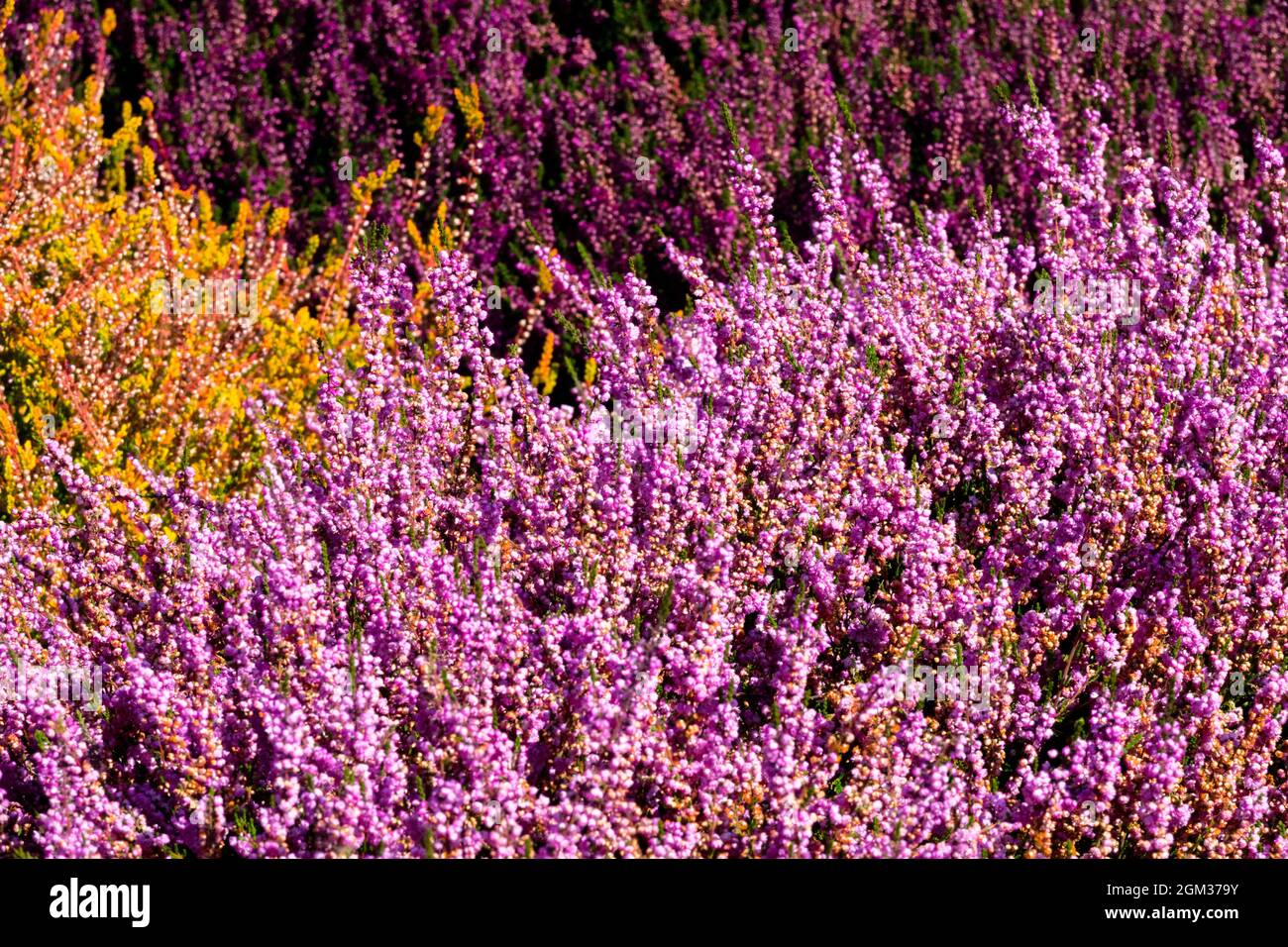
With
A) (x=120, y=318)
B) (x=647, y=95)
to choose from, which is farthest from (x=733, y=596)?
(x=647, y=95)

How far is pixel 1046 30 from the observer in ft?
18.1

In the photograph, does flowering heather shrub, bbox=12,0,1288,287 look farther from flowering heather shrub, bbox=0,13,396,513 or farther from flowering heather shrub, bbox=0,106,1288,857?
flowering heather shrub, bbox=0,106,1288,857

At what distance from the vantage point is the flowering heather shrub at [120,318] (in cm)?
387

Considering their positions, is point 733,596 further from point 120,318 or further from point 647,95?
point 647,95

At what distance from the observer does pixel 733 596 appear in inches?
105

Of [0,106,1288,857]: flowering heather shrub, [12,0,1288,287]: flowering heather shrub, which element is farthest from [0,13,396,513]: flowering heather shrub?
[12,0,1288,287]: flowering heather shrub

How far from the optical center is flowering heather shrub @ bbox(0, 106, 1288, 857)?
241 centimetres

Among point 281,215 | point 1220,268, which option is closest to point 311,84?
point 281,215

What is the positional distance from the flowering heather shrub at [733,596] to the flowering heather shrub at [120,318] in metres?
0.44

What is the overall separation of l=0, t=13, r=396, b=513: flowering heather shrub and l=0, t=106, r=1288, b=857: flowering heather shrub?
0.44 m

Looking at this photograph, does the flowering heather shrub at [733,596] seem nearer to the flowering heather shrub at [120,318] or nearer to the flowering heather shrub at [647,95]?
the flowering heather shrub at [120,318]

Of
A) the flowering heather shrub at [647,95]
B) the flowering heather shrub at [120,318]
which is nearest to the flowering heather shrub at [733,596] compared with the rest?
the flowering heather shrub at [120,318]

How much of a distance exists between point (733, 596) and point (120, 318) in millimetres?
2268
